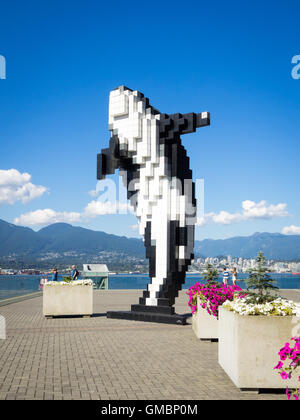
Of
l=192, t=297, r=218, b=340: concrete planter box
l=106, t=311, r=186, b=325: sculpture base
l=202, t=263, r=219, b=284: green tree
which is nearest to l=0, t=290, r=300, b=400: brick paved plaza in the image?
l=192, t=297, r=218, b=340: concrete planter box

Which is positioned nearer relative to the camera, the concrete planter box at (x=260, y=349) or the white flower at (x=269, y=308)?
the concrete planter box at (x=260, y=349)

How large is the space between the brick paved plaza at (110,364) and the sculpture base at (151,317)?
1.75ft

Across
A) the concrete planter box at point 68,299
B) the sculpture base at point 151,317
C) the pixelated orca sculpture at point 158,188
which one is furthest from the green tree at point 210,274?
the concrete planter box at point 68,299

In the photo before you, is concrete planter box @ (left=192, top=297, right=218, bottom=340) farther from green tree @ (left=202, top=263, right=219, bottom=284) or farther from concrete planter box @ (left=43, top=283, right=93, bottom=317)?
concrete planter box @ (left=43, top=283, right=93, bottom=317)

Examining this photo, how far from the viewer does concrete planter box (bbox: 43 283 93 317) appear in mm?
15625

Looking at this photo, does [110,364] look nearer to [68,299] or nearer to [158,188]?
[68,299]

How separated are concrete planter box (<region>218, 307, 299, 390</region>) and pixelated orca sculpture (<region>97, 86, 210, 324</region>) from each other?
8.00m

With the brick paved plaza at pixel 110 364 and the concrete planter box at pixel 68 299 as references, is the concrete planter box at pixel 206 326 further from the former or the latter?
the concrete planter box at pixel 68 299

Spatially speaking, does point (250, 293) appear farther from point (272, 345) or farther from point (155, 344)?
point (155, 344)

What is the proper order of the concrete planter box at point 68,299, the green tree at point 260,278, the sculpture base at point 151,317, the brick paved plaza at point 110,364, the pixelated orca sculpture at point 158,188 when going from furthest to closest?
the concrete planter box at point 68,299 < the pixelated orca sculpture at point 158,188 < the sculpture base at point 151,317 < the green tree at point 260,278 < the brick paved plaza at point 110,364

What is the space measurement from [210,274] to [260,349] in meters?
5.30

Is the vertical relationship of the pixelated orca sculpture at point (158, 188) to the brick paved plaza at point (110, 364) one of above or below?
above

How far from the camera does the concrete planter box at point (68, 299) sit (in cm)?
1562
